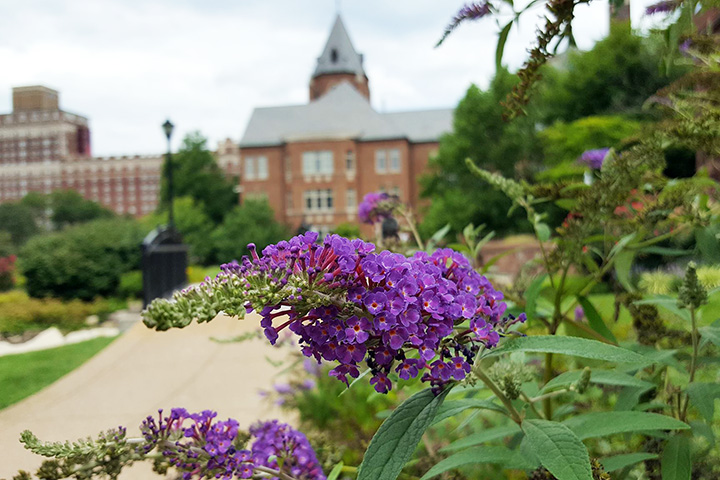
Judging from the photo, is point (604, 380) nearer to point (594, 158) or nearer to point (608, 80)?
point (594, 158)

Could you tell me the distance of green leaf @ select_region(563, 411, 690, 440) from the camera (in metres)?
0.76

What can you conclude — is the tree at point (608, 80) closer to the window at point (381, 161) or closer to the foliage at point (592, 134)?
the foliage at point (592, 134)

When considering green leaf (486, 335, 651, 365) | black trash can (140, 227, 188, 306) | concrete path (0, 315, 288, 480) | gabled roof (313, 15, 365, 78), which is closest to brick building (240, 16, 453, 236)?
gabled roof (313, 15, 365, 78)

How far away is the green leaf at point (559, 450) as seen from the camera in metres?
0.64

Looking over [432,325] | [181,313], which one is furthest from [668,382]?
[181,313]

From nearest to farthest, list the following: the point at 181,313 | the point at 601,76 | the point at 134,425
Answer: the point at 181,313 < the point at 134,425 < the point at 601,76

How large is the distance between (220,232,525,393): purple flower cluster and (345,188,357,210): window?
30877 millimetres

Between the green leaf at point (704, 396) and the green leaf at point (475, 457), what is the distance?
0.32 m

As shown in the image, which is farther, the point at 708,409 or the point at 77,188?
the point at 77,188

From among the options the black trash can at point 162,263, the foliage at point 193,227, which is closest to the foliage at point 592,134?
the black trash can at point 162,263

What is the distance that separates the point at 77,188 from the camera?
7544 cm

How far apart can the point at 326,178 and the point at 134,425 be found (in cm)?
2883

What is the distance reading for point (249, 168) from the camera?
107 feet

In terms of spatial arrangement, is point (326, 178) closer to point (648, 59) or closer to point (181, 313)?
point (648, 59)
